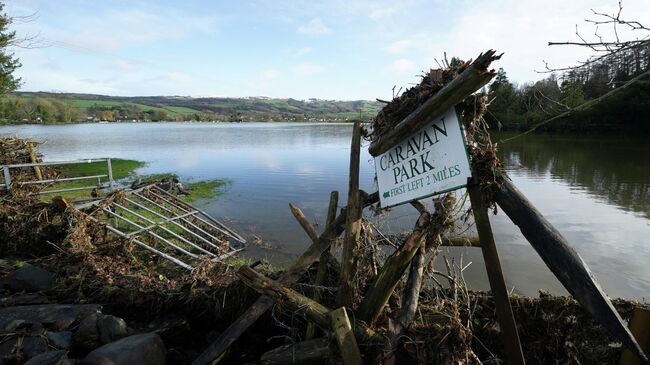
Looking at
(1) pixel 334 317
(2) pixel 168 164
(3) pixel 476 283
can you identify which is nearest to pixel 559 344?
(1) pixel 334 317

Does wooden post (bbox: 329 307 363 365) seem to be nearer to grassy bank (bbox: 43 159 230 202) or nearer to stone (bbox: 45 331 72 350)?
stone (bbox: 45 331 72 350)

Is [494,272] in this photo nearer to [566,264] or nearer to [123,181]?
[566,264]

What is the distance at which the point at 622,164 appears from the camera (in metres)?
27.2

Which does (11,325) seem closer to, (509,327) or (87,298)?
(87,298)

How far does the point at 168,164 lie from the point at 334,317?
32374 millimetres

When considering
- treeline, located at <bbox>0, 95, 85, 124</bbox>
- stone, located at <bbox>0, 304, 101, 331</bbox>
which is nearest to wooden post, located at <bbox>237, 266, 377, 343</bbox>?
stone, located at <bbox>0, 304, 101, 331</bbox>

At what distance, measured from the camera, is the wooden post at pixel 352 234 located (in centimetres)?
418

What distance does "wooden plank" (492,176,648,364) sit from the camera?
2.30 m

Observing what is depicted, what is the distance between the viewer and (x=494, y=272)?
3137mm

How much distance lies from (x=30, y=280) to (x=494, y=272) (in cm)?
804

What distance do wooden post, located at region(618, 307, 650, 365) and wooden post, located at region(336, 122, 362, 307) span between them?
8.64ft

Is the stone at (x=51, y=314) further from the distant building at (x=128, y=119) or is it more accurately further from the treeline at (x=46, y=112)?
the distant building at (x=128, y=119)

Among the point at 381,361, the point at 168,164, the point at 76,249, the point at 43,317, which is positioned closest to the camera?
the point at 381,361

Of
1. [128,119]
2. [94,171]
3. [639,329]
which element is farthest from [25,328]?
[128,119]
